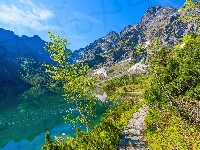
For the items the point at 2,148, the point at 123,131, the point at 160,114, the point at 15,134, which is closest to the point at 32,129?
the point at 15,134

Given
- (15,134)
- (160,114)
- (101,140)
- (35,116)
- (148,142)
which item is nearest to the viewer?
(101,140)

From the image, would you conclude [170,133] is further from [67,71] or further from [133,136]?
[67,71]

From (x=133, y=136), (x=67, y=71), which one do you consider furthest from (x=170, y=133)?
(x=67, y=71)

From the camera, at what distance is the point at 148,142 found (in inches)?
862

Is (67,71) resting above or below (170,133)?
above

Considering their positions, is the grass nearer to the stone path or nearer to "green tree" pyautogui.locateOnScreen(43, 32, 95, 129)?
the stone path

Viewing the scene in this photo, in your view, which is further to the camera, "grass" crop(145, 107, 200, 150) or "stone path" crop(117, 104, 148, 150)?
"stone path" crop(117, 104, 148, 150)

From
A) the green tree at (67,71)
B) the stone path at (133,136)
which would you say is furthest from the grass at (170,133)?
the green tree at (67,71)

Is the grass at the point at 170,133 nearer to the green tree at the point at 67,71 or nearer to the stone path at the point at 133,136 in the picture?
the stone path at the point at 133,136

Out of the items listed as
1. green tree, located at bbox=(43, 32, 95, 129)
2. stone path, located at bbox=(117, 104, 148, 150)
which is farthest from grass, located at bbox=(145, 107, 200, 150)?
green tree, located at bbox=(43, 32, 95, 129)

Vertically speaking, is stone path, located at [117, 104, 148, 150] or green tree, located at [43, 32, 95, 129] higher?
green tree, located at [43, 32, 95, 129]

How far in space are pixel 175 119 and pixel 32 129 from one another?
63.1 meters

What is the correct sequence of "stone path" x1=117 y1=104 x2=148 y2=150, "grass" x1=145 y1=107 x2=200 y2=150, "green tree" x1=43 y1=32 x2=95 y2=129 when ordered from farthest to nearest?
"green tree" x1=43 y1=32 x2=95 y2=129 → "stone path" x1=117 y1=104 x2=148 y2=150 → "grass" x1=145 y1=107 x2=200 y2=150

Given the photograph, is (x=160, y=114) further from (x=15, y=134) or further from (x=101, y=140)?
(x=15, y=134)
